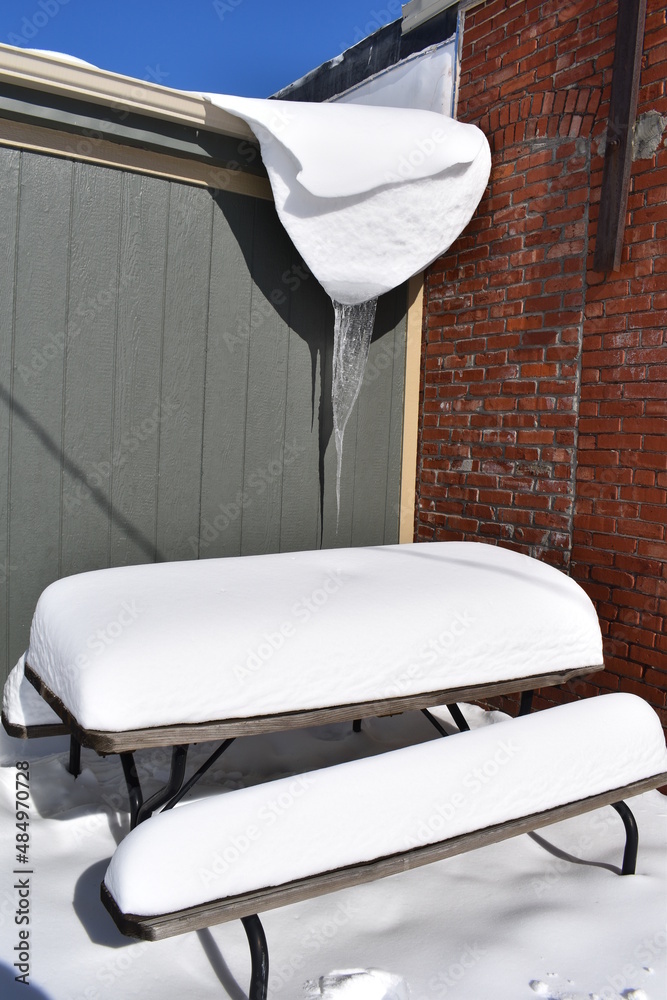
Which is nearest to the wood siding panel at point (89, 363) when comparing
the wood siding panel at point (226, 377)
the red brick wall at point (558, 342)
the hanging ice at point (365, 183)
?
the wood siding panel at point (226, 377)

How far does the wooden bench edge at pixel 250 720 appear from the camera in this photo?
1.66 metres

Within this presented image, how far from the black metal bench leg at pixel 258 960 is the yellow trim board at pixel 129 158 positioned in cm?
268

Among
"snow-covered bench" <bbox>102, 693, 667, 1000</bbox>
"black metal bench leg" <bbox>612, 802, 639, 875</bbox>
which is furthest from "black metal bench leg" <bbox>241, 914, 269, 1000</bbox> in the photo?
"black metal bench leg" <bbox>612, 802, 639, 875</bbox>

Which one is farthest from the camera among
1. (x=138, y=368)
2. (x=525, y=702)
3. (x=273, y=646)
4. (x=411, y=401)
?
(x=411, y=401)

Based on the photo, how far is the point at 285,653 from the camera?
188cm

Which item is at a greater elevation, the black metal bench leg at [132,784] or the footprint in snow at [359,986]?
the black metal bench leg at [132,784]

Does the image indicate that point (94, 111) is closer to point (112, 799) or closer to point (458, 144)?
point (458, 144)

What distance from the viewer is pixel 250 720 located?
71.6 inches

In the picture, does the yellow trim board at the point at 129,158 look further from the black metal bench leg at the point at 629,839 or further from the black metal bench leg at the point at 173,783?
the black metal bench leg at the point at 629,839

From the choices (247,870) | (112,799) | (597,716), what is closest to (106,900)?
(247,870)

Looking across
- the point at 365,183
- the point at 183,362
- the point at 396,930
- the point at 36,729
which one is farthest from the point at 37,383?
the point at 396,930

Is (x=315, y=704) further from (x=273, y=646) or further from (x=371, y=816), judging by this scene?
(x=371, y=816)

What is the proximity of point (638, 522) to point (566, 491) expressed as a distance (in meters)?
0.38

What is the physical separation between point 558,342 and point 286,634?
6.38ft
